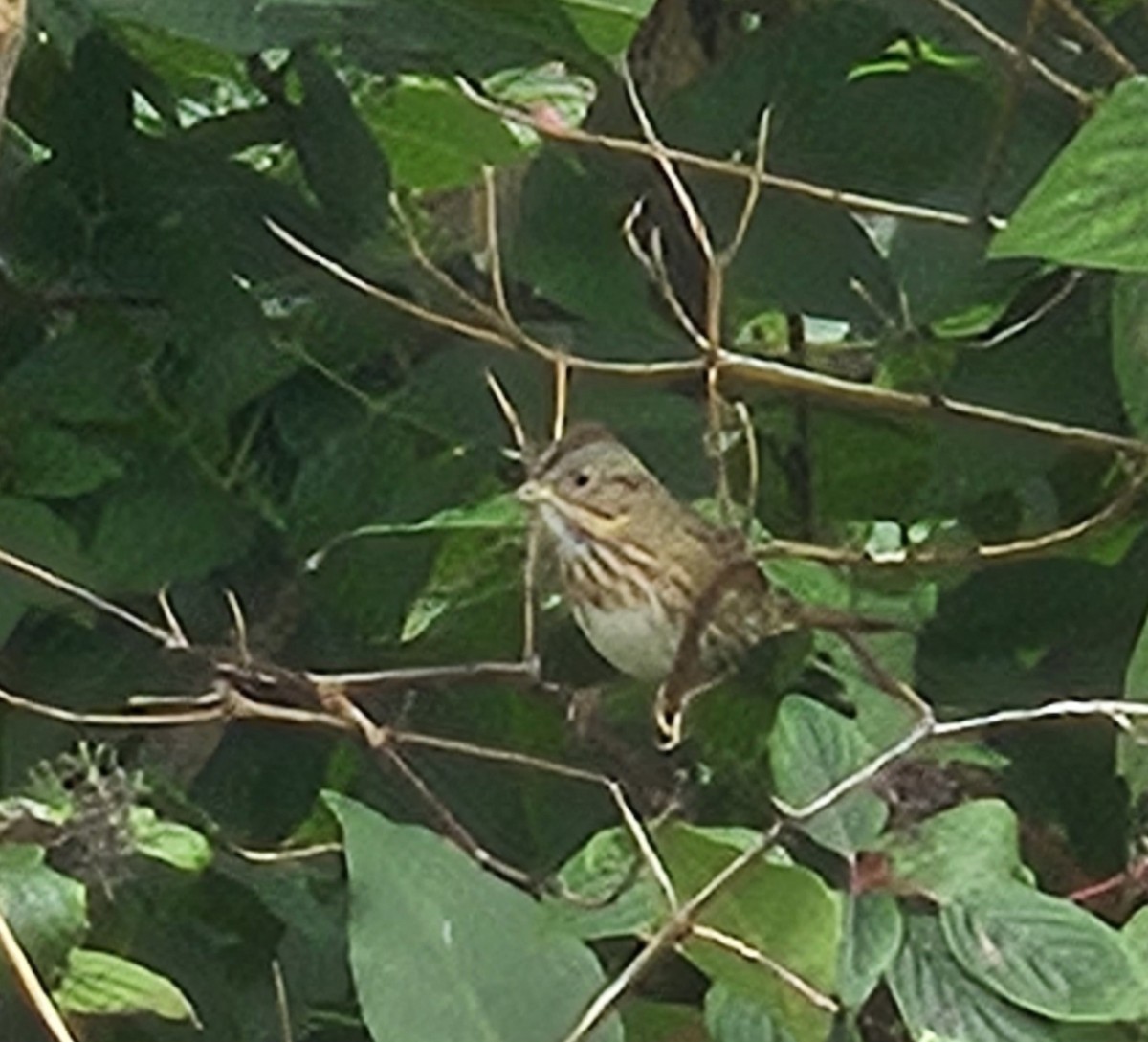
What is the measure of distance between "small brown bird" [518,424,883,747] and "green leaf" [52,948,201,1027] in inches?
5.2

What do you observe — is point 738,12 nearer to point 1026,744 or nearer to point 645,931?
point 1026,744

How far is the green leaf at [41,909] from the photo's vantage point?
0.76 meters

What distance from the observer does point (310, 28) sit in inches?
31.2

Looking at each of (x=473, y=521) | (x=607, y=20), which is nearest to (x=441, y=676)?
(x=473, y=521)

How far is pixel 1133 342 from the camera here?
2.60 feet

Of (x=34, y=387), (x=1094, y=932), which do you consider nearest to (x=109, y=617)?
(x=34, y=387)

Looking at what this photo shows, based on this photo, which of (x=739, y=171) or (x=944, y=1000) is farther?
(x=739, y=171)

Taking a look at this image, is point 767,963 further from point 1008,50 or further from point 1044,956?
point 1008,50

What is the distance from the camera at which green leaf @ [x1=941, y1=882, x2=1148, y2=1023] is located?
684 millimetres

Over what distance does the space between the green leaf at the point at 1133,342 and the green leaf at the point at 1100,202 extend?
0.07 meters

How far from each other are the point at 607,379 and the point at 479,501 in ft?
0.15

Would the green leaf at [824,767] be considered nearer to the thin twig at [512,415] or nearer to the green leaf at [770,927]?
the green leaf at [770,927]

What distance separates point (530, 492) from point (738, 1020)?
0.76 ft

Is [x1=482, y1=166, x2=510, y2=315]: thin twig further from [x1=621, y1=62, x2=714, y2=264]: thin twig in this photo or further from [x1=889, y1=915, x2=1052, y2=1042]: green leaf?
[x1=889, y1=915, x2=1052, y2=1042]: green leaf
